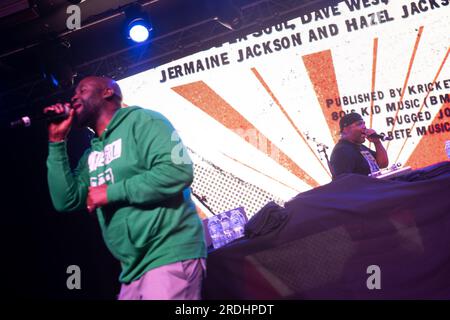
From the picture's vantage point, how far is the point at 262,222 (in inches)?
102

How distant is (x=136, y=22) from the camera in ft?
14.3

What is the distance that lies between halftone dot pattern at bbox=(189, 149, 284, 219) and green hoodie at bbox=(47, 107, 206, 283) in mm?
3546

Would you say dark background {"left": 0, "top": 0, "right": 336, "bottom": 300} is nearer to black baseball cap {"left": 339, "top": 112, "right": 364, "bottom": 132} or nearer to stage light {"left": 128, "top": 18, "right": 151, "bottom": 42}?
stage light {"left": 128, "top": 18, "right": 151, "bottom": 42}

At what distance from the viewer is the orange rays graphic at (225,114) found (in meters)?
5.66

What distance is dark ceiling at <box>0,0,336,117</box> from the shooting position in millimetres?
4582

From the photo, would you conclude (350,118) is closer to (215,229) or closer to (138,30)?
(215,229)

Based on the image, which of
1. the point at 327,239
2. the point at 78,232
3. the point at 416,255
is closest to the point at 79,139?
the point at 78,232

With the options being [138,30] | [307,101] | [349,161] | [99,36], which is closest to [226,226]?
[349,161]

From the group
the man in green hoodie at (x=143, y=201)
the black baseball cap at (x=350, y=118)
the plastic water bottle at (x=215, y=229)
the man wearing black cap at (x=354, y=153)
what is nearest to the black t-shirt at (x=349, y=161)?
the man wearing black cap at (x=354, y=153)

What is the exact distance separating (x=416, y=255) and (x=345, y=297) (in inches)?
17.6

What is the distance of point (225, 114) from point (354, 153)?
200cm

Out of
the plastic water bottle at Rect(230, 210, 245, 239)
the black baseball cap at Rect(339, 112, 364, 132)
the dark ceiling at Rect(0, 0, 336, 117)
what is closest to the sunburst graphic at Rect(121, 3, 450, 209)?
the dark ceiling at Rect(0, 0, 336, 117)

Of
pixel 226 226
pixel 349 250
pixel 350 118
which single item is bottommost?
pixel 349 250

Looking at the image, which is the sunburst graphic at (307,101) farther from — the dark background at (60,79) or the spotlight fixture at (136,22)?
the spotlight fixture at (136,22)
